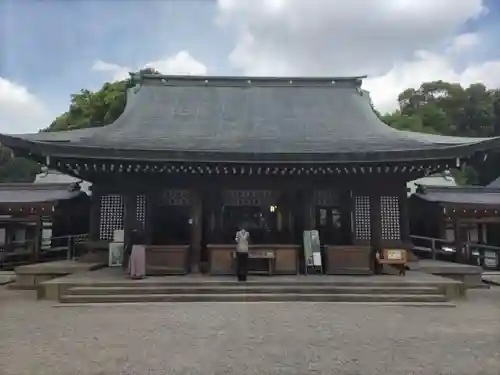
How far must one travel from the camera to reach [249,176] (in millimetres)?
13156

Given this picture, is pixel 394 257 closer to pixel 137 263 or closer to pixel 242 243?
pixel 242 243

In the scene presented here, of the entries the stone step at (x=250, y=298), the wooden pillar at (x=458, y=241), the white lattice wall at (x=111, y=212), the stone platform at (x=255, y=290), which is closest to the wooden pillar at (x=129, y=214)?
the white lattice wall at (x=111, y=212)

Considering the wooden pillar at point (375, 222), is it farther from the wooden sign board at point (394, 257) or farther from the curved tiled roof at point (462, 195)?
the curved tiled roof at point (462, 195)

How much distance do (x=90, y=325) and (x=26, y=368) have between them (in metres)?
2.27

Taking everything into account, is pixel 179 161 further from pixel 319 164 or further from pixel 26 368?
pixel 26 368

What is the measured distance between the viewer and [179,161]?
11797 mm

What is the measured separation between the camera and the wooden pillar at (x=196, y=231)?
1239 cm

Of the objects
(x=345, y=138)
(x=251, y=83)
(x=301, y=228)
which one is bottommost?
(x=301, y=228)

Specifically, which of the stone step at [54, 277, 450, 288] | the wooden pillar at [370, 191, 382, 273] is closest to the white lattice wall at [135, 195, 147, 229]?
the stone step at [54, 277, 450, 288]

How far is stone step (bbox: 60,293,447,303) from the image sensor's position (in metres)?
9.54

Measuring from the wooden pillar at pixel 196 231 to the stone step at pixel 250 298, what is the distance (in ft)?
8.61

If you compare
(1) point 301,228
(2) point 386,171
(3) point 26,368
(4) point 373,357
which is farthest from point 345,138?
(3) point 26,368

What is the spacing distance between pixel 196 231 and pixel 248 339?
6306mm

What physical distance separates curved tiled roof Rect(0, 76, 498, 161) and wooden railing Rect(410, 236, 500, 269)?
467cm
